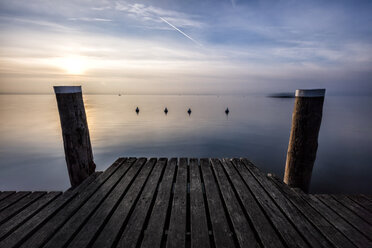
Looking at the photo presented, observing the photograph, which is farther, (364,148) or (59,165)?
(364,148)

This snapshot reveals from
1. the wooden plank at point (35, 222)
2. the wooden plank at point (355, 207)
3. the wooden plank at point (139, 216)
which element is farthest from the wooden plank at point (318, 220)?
the wooden plank at point (35, 222)

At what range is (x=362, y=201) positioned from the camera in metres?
3.74

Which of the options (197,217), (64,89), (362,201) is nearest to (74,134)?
(64,89)

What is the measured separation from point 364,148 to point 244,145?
1013cm

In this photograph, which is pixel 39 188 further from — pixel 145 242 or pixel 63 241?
pixel 145 242

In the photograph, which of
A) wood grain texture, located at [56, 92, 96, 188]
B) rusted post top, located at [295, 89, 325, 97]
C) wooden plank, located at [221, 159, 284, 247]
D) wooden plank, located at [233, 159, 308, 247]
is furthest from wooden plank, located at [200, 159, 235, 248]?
wood grain texture, located at [56, 92, 96, 188]

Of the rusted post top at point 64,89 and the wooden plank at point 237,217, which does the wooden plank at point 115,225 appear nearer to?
the wooden plank at point 237,217

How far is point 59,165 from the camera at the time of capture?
40.4 feet

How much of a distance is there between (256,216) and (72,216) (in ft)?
9.55

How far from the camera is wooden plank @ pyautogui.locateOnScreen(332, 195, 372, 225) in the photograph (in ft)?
10.3

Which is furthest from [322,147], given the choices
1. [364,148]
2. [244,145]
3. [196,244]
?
[196,244]

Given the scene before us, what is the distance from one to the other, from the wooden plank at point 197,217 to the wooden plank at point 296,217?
1.36 metres

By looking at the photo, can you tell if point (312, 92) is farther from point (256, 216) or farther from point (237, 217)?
point (237, 217)

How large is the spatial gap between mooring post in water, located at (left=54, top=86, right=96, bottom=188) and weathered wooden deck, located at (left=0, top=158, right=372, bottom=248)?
0.81 metres
